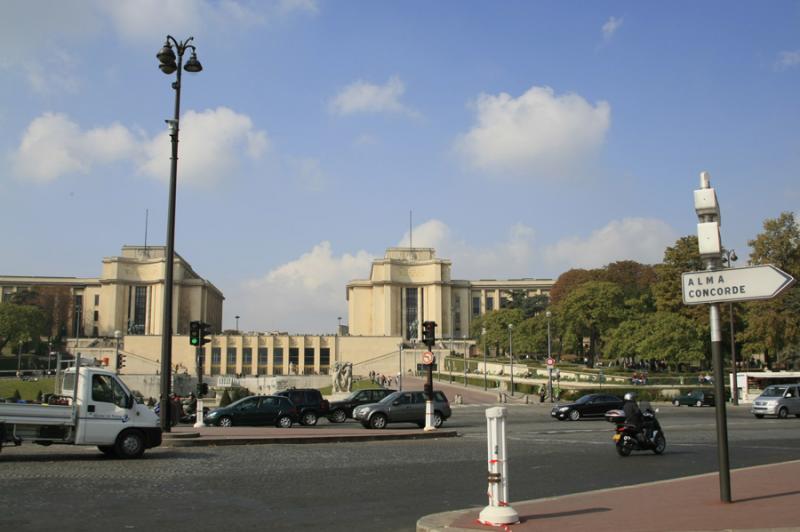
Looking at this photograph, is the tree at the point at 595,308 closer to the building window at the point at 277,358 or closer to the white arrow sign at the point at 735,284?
the building window at the point at 277,358

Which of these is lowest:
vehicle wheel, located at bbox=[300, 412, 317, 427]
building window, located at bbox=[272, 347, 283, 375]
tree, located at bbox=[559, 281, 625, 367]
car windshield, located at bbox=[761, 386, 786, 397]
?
vehicle wheel, located at bbox=[300, 412, 317, 427]

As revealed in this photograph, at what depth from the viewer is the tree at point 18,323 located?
113 metres

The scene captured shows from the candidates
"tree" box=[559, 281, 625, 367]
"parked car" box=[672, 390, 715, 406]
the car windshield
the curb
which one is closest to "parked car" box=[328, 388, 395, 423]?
the curb

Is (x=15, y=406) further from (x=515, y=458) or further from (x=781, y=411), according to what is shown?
(x=781, y=411)

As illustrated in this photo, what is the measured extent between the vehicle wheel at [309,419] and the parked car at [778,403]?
21703 millimetres

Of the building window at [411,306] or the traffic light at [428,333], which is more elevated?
the building window at [411,306]

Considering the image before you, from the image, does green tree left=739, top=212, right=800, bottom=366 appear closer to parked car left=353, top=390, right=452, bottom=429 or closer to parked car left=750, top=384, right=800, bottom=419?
parked car left=750, top=384, right=800, bottom=419

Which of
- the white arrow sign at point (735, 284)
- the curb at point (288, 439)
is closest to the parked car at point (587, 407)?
the curb at point (288, 439)

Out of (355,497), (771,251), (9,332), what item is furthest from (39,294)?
(355,497)

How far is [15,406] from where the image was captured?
16.1 meters

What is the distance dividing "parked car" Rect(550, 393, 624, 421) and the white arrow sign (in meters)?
28.1

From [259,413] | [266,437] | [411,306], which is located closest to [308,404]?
[259,413]

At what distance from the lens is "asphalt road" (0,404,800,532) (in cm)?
1010

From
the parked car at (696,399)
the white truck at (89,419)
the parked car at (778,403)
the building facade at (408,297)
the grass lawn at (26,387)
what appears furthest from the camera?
the building facade at (408,297)
